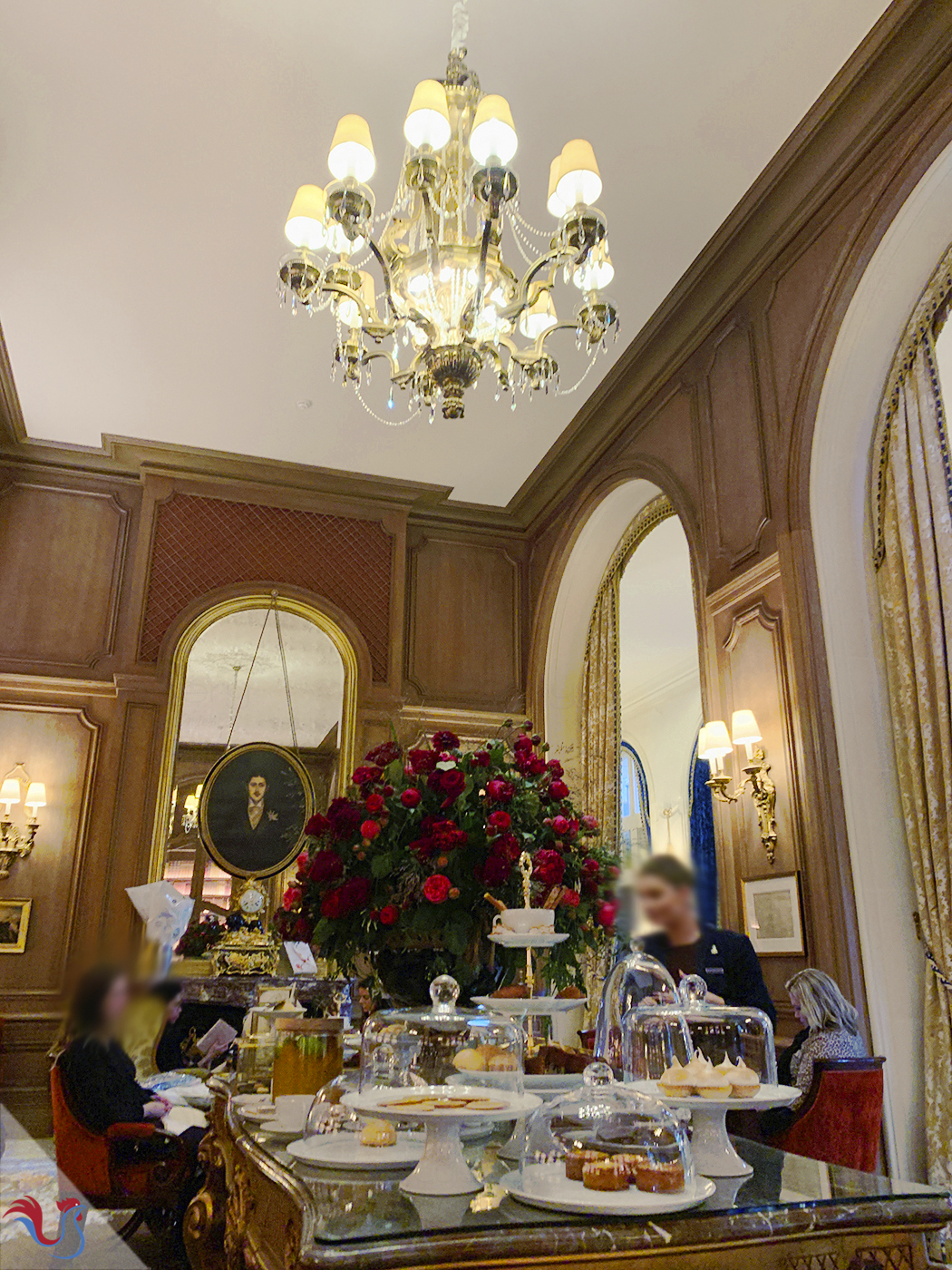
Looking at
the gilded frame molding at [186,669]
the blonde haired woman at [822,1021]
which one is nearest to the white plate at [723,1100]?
the blonde haired woman at [822,1021]

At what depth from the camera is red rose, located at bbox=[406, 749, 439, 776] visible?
1.86 metres

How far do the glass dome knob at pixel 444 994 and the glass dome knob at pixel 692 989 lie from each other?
0.33 meters

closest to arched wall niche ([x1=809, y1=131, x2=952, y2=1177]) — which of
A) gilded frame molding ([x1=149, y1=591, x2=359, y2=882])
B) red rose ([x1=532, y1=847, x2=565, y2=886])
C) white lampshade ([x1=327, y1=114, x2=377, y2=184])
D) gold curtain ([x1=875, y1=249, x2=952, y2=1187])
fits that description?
gold curtain ([x1=875, y1=249, x2=952, y2=1187])

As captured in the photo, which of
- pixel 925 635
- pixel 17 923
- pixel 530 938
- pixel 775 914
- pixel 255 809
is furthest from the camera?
pixel 255 809


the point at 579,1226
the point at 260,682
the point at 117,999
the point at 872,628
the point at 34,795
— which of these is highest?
the point at 260,682

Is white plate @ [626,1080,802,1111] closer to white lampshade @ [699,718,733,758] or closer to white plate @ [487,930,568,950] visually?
white plate @ [487,930,568,950]

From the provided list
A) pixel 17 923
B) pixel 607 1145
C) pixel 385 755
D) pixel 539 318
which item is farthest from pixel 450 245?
pixel 17 923

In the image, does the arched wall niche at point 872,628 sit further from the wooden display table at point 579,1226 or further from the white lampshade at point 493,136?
the wooden display table at point 579,1226

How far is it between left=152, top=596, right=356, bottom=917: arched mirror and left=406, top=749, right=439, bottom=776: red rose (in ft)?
15.4

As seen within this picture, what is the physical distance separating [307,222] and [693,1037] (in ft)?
9.37

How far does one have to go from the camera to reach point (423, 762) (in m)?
1.86

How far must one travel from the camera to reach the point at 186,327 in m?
5.35

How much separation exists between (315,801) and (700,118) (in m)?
4.61

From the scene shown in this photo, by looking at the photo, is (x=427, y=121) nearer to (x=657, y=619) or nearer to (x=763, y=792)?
(x=763, y=792)
